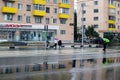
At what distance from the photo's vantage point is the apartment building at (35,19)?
6694cm

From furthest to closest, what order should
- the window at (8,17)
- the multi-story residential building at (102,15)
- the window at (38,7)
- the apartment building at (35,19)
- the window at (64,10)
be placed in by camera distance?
1. the multi-story residential building at (102,15)
2. the window at (64,10)
3. the window at (38,7)
4. the apartment building at (35,19)
5. the window at (8,17)

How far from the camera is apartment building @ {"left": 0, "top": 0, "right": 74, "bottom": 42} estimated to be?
66.9 metres

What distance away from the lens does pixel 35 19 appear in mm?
73188

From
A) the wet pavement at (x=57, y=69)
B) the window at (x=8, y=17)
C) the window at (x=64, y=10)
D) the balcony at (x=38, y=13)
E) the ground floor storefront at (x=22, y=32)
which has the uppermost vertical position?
the window at (x=64, y=10)

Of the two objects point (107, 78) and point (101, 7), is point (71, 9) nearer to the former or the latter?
point (101, 7)

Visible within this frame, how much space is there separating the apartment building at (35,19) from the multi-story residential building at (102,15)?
15.3 m

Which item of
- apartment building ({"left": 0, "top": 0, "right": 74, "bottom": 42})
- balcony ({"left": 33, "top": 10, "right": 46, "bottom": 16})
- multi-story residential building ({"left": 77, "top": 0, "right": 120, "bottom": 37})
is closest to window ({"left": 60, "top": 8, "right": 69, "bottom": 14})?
apartment building ({"left": 0, "top": 0, "right": 74, "bottom": 42})

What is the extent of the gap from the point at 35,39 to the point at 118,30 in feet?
119

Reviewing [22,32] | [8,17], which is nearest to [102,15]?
[22,32]

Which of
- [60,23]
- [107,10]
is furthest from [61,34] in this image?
[107,10]

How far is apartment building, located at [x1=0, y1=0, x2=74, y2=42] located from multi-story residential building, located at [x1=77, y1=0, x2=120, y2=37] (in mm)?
15346

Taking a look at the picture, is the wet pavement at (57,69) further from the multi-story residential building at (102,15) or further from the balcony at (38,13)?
the multi-story residential building at (102,15)

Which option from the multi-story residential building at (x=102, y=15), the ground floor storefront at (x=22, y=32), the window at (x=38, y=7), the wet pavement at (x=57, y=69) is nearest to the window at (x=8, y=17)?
the ground floor storefront at (x=22, y=32)

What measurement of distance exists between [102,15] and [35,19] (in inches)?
1086
